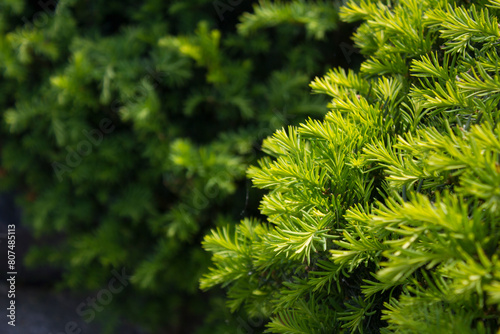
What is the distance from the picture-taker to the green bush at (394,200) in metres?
0.50

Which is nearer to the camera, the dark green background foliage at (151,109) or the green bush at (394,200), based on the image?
the green bush at (394,200)

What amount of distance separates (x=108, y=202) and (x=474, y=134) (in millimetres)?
1825

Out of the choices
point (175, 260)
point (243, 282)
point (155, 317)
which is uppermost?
point (243, 282)

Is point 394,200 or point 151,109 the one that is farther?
point 151,109

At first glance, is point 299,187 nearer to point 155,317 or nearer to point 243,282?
point 243,282

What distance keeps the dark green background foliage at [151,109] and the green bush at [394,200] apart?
758 millimetres

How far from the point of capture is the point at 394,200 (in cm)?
60

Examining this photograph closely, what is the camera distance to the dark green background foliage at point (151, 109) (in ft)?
5.43

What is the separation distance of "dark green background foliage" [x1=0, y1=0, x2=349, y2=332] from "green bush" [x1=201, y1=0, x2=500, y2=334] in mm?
758

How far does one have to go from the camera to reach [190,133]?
1918 millimetres

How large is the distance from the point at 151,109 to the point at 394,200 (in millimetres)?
1251

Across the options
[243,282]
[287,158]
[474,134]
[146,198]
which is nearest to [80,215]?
[146,198]

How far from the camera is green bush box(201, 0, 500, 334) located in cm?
50

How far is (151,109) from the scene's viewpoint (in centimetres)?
166
